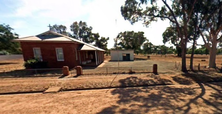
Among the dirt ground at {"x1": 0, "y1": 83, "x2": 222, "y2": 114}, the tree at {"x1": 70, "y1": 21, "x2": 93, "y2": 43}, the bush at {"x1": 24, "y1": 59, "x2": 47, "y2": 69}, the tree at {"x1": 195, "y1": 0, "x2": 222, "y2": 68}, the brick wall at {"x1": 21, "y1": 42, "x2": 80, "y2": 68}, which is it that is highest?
the tree at {"x1": 70, "y1": 21, "x2": 93, "y2": 43}

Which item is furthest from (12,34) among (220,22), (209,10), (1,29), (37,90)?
(220,22)

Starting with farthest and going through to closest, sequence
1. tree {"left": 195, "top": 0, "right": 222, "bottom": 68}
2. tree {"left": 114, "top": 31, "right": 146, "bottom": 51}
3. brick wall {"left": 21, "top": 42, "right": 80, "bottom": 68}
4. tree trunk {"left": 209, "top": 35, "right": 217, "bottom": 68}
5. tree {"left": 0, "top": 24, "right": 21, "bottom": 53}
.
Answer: tree {"left": 114, "top": 31, "right": 146, "bottom": 51}, tree {"left": 0, "top": 24, "right": 21, "bottom": 53}, tree trunk {"left": 209, "top": 35, "right": 217, "bottom": 68}, brick wall {"left": 21, "top": 42, "right": 80, "bottom": 68}, tree {"left": 195, "top": 0, "right": 222, "bottom": 68}

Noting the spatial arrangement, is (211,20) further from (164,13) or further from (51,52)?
(51,52)

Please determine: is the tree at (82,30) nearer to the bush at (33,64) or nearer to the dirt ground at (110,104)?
the bush at (33,64)

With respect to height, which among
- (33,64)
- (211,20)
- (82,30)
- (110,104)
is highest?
(82,30)

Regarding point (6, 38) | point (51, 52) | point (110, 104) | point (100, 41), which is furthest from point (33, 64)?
point (100, 41)

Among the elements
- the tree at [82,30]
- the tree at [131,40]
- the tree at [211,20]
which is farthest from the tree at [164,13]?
the tree at [82,30]

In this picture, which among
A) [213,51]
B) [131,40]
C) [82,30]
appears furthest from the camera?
[82,30]

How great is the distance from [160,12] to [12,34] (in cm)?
3959

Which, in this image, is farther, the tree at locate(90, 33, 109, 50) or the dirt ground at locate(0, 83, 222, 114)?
the tree at locate(90, 33, 109, 50)

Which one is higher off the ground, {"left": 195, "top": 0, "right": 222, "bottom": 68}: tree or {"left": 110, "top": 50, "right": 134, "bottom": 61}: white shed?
{"left": 195, "top": 0, "right": 222, "bottom": 68}: tree

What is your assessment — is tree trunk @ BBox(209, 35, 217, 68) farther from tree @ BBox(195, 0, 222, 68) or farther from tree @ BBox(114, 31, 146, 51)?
tree @ BBox(114, 31, 146, 51)

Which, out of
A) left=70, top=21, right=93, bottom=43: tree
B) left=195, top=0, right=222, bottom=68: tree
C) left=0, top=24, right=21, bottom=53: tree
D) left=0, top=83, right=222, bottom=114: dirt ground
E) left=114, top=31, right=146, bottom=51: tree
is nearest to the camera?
left=0, top=83, right=222, bottom=114: dirt ground

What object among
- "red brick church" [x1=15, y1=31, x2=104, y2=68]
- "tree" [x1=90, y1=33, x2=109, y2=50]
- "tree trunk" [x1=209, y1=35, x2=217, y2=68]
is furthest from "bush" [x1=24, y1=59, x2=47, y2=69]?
"tree" [x1=90, y1=33, x2=109, y2=50]
